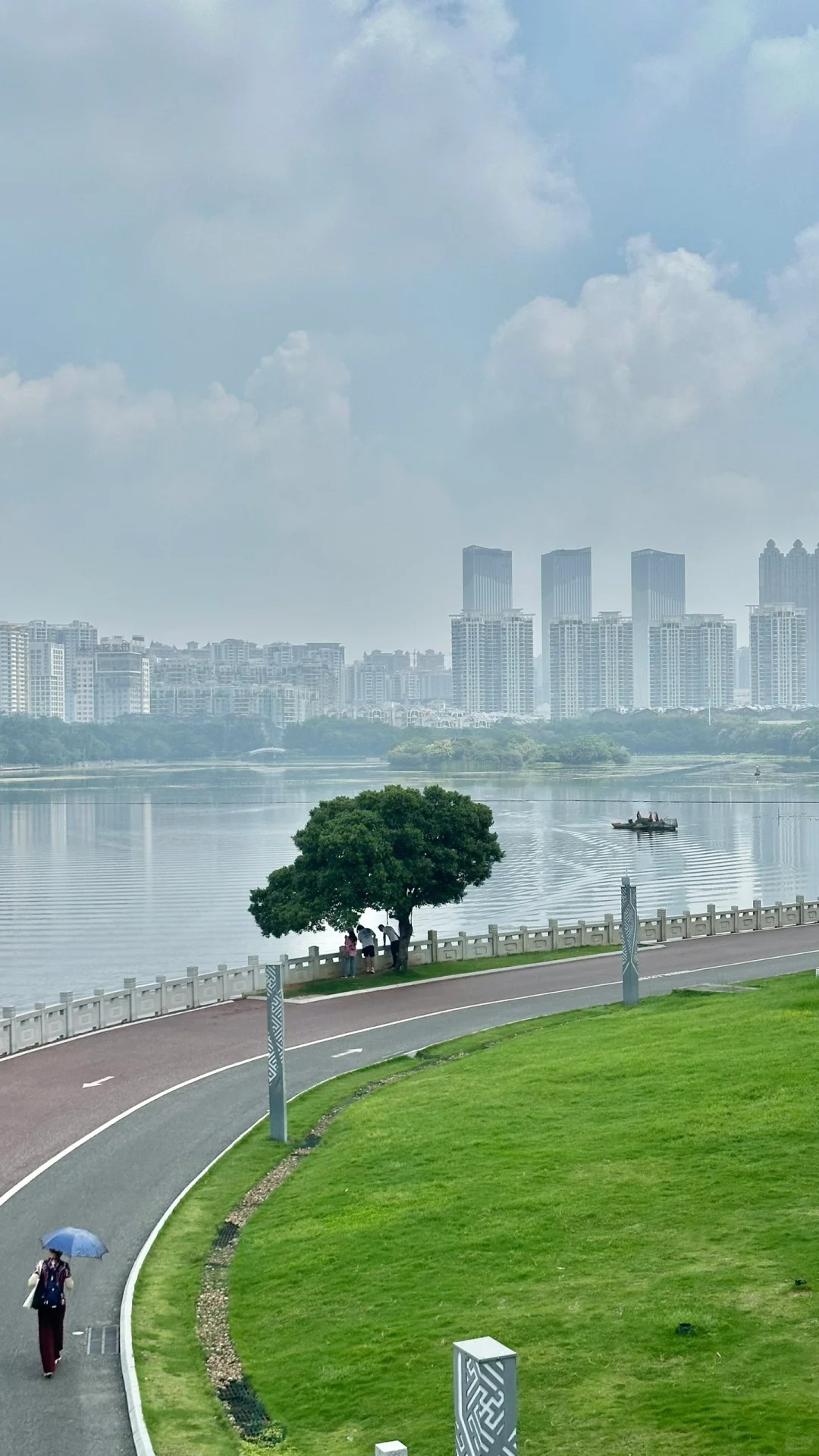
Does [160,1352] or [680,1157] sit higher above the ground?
[680,1157]

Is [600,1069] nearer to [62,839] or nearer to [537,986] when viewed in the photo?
[537,986]

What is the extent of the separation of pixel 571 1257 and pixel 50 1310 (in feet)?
17.1

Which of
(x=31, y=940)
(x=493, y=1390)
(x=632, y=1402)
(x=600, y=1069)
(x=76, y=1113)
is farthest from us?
(x=31, y=940)

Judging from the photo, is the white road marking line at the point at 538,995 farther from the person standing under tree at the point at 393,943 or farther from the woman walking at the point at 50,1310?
the woman walking at the point at 50,1310

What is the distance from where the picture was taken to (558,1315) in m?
13.5

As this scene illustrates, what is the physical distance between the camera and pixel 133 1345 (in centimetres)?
1472

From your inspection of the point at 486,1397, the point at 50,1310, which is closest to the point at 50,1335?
the point at 50,1310

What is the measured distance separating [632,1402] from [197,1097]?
50.8ft

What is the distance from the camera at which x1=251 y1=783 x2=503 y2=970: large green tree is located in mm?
39844

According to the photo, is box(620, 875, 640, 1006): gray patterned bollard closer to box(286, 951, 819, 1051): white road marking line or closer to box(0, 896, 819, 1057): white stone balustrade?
box(286, 951, 819, 1051): white road marking line

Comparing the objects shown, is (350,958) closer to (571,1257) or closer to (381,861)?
(381,861)

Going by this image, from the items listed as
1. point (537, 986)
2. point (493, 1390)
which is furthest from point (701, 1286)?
point (537, 986)

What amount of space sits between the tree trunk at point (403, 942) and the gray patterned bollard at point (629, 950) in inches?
371

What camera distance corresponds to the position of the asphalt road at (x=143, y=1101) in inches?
550
